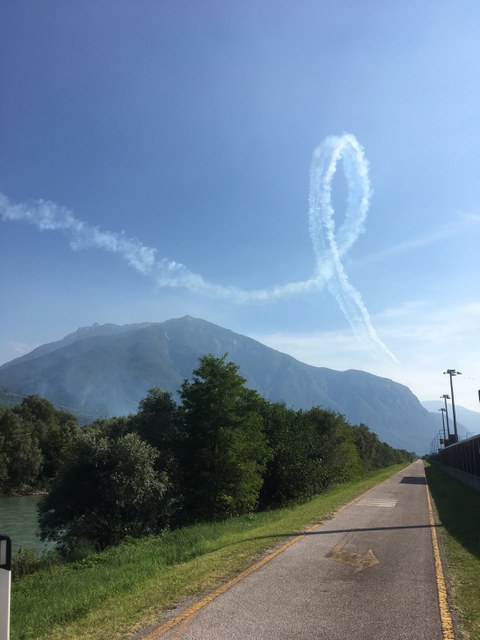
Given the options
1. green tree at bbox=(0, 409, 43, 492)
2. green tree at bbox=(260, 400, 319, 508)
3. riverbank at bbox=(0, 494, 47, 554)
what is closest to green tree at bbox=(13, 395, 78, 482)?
green tree at bbox=(0, 409, 43, 492)

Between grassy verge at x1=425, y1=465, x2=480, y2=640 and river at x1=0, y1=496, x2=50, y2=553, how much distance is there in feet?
77.3

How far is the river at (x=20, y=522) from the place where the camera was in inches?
1398

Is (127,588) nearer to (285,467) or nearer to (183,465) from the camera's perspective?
(183,465)

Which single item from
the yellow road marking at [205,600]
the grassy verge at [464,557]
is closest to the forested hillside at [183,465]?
the grassy verge at [464,557]

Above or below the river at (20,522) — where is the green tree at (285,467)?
above

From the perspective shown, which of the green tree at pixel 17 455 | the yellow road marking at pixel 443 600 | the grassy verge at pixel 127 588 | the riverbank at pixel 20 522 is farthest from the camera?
the green tree at pixel 17 455

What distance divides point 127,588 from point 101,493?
22.7m

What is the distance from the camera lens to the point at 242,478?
37719 mm

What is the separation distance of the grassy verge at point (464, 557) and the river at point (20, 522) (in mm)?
23549

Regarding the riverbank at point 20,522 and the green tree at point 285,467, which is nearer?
the riverbank at point 20,522

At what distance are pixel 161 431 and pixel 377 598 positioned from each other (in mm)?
31948

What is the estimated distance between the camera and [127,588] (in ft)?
32.9

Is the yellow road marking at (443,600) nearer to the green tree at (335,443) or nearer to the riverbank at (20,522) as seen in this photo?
the riverbank at (20,522)

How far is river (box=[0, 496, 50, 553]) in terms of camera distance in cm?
3550
